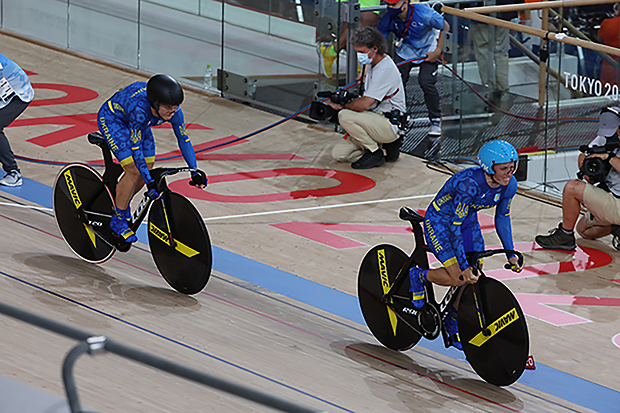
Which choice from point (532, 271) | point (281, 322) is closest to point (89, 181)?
Answer: point (281, 322)

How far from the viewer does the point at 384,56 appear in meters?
7.85

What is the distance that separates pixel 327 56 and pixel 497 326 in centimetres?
568

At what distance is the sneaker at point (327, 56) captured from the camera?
9258mm

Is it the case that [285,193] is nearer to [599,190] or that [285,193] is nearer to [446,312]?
[599,190]

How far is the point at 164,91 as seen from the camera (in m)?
4.62

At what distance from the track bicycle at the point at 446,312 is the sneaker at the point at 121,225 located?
148 centimetres

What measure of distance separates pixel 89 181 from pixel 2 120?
1.97 metres

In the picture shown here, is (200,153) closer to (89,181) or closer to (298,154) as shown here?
(298,154)

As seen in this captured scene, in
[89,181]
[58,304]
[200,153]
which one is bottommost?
[200,153]

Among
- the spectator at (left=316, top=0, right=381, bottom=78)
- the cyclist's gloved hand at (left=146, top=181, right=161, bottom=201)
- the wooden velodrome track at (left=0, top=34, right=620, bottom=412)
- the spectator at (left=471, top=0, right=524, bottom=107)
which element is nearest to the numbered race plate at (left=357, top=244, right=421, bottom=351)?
the wooden velodrome track at (left=0, top=34, right=620, bottom=412)

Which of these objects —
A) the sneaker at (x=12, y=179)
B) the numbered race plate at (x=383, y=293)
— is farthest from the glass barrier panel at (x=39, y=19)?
the numbered race plate at (x=383, y=293)

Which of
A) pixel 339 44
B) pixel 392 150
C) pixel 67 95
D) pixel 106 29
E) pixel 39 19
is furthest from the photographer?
pixel 39 19

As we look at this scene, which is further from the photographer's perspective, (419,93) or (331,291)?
(419,93)

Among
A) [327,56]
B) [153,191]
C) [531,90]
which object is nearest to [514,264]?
[153,191]
